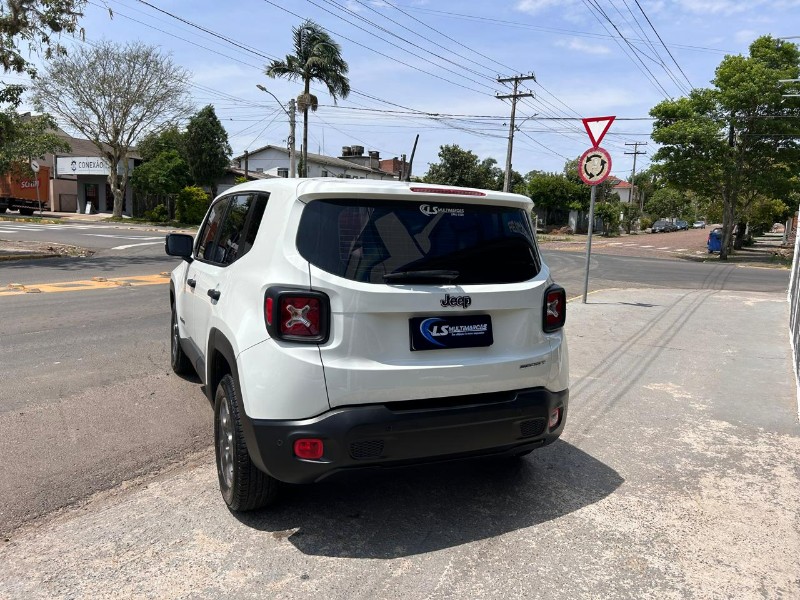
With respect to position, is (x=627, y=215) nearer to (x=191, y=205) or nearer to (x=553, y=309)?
(x=191, y=205)

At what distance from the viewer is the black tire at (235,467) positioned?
3.13 m

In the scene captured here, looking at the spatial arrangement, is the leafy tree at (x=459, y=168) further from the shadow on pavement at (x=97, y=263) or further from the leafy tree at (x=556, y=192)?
the shadow on pavement at (x=97, y=263)

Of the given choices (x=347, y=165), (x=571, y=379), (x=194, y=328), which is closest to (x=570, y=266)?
(x=571, y=379)

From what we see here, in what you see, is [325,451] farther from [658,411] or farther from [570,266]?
[570,266]

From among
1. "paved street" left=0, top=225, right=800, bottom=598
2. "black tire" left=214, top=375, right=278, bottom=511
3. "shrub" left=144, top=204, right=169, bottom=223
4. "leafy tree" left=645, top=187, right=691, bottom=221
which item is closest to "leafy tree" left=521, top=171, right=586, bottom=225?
"shrub" left=144, top=204, right=169, bottom=223

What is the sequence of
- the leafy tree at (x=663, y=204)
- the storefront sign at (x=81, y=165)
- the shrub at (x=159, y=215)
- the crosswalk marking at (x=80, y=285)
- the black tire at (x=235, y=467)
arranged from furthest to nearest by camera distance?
1. the leafy tree at (x=663, y=204)
2. the storefront sign at (x=81, y=165)
3. the shrub at (x=159, y=215)
4. the crosswalk marking at (x=80, y=285)
5. the black tire at (x=235, y=467)

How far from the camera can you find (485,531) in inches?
129

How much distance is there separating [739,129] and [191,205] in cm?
3116

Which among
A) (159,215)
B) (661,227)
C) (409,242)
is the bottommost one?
(159,215)

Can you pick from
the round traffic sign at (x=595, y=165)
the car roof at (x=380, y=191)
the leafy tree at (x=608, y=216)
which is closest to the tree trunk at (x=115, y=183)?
the round traffic sign at (x=595, y=165)

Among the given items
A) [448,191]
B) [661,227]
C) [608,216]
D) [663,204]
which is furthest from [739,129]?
[663,204]

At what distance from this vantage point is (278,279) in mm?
2908

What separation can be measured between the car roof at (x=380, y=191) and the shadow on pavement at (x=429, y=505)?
1.40 metres

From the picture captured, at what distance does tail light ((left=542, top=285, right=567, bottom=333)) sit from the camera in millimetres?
3461
